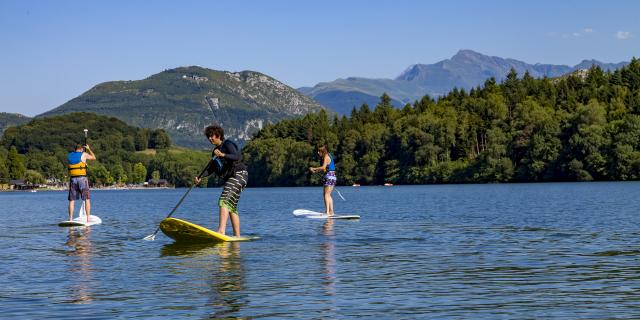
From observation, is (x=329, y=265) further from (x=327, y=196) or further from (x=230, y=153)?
(x=327, y=196)

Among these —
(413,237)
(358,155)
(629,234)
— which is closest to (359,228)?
(413,237)

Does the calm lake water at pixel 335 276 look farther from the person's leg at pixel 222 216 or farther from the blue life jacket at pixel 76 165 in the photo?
the blue life jacket at pixel 76 165

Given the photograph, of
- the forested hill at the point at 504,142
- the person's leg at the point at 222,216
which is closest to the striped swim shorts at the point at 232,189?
the person's leg at the point at 222,216

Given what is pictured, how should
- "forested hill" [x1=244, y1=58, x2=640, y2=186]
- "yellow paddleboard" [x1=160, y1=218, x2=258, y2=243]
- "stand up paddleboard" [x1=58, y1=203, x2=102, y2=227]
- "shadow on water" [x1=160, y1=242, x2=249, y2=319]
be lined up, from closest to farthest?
"shadow on water" [x1=160, y1=242, x2=249, y2=319], "yellow paddleboard" [x1=160, y1=218, x2=258, y2=243], "stand up paddleboard" [x1=58, y1=203, x2=102, y2=227], "forested hill" [x1=244, y1=58, x2=640, y2=186]

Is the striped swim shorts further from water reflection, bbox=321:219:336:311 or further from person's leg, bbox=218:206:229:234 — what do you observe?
water reflection, bbox=321:219:336:311

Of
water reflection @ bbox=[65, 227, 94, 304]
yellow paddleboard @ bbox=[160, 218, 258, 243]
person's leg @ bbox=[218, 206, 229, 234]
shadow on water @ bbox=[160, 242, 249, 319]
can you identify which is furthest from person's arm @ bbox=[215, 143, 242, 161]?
water reflection @ bbox=[65, 227, 94, 304]

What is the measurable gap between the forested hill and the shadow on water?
393 ft

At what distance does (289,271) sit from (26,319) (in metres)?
5.93

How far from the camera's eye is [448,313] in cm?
1215

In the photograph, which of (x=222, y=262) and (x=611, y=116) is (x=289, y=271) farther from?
(x=611, y=116)

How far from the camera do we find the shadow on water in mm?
13055

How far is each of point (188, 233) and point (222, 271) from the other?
281 inches

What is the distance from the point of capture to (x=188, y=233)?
79.0ft

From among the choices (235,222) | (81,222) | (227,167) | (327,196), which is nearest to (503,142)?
(327,196)
